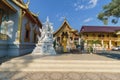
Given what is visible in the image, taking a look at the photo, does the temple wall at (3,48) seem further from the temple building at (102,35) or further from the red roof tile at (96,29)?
the red roof tile at (96,29)

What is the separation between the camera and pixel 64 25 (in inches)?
902

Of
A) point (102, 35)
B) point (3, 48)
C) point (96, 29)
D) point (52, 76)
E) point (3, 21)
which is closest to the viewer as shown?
point (52, 76)

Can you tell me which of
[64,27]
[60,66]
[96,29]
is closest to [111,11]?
[60,66]

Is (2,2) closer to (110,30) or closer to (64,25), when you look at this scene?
(64,25)

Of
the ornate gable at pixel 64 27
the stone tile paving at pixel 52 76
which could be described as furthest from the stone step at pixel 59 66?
the ornate gable at pixel 64 27

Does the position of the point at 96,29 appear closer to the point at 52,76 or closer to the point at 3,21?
the point at 3,21

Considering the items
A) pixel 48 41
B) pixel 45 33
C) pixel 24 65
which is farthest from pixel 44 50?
pixel 24 65

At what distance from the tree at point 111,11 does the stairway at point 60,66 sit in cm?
357

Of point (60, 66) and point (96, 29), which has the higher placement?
point (96, 29)

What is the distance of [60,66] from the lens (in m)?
7.00

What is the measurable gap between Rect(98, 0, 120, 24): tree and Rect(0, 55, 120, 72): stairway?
11.7ft

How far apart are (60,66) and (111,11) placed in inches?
209

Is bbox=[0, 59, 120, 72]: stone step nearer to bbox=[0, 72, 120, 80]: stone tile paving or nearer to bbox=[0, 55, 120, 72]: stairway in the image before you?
bbox=[0, 55, 120, 72]: stairway

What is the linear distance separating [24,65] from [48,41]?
16.9ft
